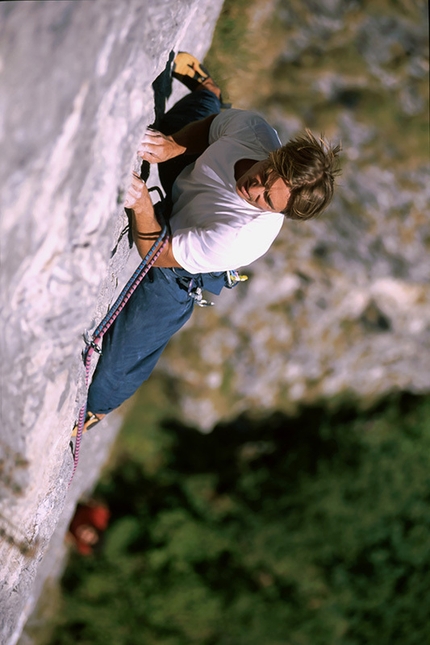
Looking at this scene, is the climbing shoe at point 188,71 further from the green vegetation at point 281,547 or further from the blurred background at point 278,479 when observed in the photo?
the green vegetation at point 281,547

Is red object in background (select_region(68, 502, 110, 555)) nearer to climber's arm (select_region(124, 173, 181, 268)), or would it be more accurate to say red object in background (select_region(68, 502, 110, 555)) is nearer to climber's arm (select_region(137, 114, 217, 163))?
climber's arm (select_region(124, 173, 181, 268))

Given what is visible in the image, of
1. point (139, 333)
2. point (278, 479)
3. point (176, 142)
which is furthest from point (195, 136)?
point (278, 479)

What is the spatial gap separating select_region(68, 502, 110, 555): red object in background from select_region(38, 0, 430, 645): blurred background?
104 mm

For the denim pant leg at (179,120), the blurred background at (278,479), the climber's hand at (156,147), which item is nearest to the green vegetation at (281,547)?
the blurred background at (278,479)

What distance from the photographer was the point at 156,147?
214cm

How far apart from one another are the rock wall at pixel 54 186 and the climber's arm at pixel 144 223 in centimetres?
28

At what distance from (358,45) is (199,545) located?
5293 mm

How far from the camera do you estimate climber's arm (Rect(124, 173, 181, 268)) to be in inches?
78.2

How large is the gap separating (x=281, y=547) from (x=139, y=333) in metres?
4.33

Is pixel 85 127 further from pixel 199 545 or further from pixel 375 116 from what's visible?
pixel 199 545

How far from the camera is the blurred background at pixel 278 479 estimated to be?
4859 mm

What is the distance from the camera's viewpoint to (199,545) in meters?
5.86

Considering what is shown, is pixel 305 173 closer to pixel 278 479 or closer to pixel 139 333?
pixel 139 333

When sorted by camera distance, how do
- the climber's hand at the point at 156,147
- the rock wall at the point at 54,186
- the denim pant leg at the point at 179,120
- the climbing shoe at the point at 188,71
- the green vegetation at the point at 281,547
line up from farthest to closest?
the green vegetation at the point at 281,547 < the climbing shoe at the point at 188,71 < the denim pant leg at the point at 179,120 < the climber's hand at the point at 156,147 < the rock wall at the point at 54,186
